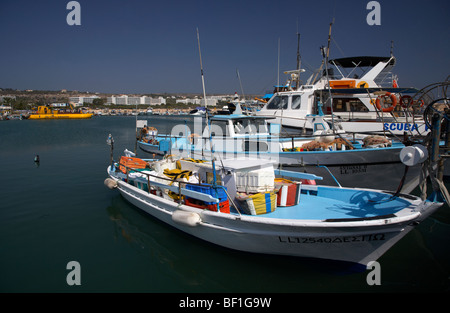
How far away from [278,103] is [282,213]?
50.1ft

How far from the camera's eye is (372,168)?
10664 mm

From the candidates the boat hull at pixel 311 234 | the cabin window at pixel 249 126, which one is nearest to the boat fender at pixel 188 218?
the boat hull at pixel 311 234

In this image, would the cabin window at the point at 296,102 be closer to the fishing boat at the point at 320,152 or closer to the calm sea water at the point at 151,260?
the fishing boat at the point at 320,152

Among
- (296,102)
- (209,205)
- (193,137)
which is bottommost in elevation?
Result: (209,205)

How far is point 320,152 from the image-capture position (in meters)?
11.2

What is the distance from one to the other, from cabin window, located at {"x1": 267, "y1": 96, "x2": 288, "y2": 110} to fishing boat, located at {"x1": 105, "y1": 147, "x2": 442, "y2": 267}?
12734 millimetres

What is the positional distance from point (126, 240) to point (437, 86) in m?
8.79

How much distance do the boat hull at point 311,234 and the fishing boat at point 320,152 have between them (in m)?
3.46

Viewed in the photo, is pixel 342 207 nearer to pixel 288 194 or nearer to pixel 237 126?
pixel 288 194
